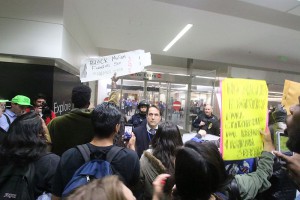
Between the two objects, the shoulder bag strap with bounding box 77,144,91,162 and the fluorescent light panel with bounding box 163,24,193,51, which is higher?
the fluorescent light panel with bounding box 163,24,193,51

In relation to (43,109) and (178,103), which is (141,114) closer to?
(43,109)

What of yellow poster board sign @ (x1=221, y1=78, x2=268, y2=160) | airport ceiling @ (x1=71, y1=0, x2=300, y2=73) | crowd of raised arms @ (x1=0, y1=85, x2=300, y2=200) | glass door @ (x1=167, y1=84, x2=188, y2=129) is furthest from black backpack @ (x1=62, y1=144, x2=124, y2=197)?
glass door @ (x1=167, y1=84, x2=188, y2=129)

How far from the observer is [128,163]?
129 cm

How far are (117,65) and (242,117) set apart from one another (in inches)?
74.6

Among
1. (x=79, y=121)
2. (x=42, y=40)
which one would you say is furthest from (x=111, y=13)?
(x=79, y=121)

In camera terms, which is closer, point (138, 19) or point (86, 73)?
Answer: point (86, 73)

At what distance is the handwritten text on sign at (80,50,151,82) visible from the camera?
9.43 feet

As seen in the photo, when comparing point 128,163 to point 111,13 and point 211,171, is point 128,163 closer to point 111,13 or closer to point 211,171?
point 211,171

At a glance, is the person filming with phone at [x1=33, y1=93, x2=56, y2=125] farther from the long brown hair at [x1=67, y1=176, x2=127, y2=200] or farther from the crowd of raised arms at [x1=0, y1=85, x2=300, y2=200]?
the long brown hair at [x1=67, y1=176, x2=127, y2=200]

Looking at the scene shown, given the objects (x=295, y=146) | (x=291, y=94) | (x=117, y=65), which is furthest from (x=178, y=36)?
(x=295, y=146)

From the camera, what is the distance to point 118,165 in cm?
126

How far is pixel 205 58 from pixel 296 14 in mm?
3903

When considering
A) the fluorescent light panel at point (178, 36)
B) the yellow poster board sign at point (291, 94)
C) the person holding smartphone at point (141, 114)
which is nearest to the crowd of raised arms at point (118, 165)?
the yellow poster board sign at point (291, 94)

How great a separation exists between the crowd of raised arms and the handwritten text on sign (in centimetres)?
107
